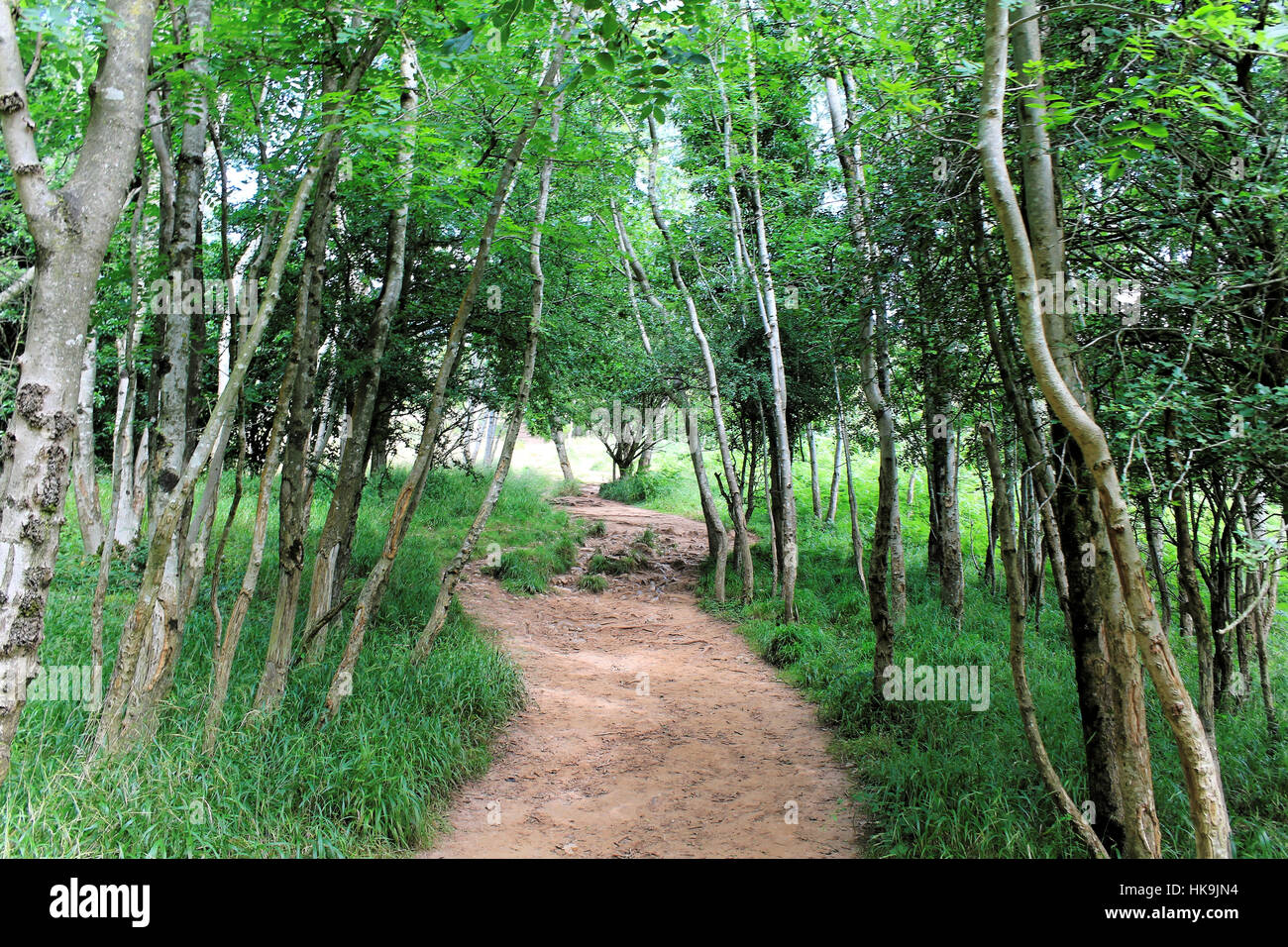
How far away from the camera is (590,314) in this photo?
959cm

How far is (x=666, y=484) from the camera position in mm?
23078

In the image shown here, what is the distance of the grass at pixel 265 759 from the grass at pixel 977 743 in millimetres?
3157

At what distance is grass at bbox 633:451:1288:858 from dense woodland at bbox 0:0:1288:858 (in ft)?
0.22

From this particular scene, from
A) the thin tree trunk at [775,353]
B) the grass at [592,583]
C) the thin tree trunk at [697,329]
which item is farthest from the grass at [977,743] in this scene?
the grass at [592,583]

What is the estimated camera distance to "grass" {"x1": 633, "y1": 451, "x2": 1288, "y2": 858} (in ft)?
14.0

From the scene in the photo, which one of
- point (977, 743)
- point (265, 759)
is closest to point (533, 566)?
point (265, 759)

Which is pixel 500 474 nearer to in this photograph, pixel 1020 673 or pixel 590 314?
pixel 590 314

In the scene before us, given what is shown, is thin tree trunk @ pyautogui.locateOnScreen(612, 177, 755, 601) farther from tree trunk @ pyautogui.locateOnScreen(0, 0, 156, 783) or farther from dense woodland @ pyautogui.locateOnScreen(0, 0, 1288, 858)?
tree trunk @ pyautogui.locateOnScreen(0, 0, 156, 783)

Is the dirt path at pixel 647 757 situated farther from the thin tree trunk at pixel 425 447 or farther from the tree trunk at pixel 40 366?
the tree trunk at pixel 40 366

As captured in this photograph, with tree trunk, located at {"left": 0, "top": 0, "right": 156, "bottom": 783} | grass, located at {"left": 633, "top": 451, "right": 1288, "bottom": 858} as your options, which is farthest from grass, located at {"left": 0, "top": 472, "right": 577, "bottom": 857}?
grass, located at {"left": 633, "top": 451, "right": 1288, "bottom": 858}

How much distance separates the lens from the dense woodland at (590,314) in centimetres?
300

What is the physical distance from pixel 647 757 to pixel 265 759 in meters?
2.98
